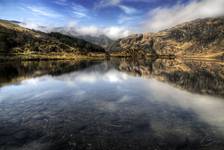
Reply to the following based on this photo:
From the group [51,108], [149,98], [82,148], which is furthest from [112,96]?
[82,148]

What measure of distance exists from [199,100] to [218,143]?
25.4 metres

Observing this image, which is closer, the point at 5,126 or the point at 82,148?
the point at 82,148

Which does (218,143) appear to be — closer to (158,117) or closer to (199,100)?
(158,117)

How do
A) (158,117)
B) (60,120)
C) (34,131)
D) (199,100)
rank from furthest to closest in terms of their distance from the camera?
(199,100), (158,117), (60,120), (34,131)

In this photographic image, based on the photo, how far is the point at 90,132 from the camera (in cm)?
2759

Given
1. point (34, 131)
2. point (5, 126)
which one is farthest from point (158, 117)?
point (5, 126)

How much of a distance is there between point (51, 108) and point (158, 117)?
18078 mm

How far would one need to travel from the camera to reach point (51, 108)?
3912 cm

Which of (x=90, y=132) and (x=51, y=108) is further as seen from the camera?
(x=51, y=108)

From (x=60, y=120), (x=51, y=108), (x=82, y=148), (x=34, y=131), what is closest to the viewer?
(x=82, y=148)

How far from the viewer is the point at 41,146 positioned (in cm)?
2325

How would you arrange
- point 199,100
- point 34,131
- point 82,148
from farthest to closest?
1. point 199,100
2. point 34,131
3. point 82,148

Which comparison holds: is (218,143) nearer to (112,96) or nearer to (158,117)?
(158,117)

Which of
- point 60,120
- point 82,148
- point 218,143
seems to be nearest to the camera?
point 82,148
